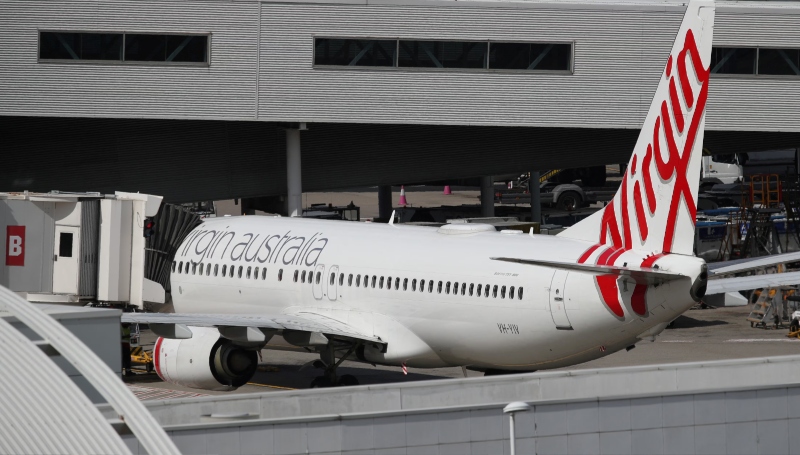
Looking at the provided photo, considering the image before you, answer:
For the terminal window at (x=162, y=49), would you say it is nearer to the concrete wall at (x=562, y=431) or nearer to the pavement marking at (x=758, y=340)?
the pavement marking at (x=758, y=340)

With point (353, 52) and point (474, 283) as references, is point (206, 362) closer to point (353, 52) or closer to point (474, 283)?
point (474, 283)

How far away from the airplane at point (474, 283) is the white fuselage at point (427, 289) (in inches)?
1.1

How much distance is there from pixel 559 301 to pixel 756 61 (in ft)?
69.2

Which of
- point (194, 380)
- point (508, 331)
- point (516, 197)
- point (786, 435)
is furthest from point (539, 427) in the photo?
point (516, 197)

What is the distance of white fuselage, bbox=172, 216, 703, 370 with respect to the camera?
990 inches

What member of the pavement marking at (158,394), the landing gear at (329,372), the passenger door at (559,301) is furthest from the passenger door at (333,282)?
the passenger door at (559,301)

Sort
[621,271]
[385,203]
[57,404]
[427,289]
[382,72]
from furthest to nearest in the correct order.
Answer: [385,203]
[382,72]
[427,289]
[621,271]
[57,404]

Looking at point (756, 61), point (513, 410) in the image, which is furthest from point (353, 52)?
point (513, 410)

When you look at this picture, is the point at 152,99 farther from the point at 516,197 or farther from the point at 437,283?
the point at 516,197

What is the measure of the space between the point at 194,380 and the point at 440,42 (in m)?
18.5

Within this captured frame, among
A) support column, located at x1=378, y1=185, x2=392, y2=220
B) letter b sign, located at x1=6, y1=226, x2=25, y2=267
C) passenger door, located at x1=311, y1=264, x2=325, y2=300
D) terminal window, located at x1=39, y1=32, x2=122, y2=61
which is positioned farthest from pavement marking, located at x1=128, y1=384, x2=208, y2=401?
support column, located at x1=378, y1=185, x2=392, y2=220

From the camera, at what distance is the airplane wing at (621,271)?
23.5 metres

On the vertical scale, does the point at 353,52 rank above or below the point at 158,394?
above

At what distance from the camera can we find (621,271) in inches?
946
